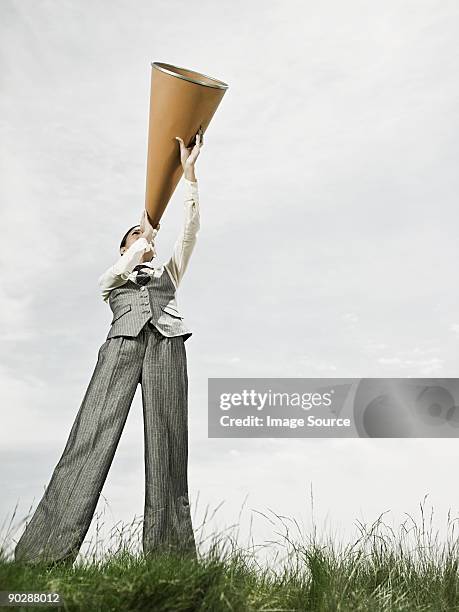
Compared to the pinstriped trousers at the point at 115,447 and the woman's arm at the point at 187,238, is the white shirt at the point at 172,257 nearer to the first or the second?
the woman's arm at the point at 187,238

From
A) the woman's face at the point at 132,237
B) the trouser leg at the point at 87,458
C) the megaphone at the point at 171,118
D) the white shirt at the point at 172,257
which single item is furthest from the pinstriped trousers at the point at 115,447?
the megaphone at the point at 171,118

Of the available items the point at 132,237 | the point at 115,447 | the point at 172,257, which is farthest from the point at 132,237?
the point at 115,447

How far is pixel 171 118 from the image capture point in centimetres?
507

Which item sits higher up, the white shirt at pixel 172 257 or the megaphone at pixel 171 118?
the megaphone at pixel 171 118

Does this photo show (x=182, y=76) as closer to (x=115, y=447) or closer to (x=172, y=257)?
(x=172, y=257)

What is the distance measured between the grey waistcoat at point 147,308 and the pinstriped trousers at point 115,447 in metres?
0.06

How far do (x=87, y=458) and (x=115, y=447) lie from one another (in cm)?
18

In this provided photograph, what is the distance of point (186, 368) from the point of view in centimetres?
509

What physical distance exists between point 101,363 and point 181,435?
0.69m

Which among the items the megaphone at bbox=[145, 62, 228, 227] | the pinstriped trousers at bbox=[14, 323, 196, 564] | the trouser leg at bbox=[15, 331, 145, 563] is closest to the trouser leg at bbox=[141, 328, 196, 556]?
the pinstriped trousers at bbox=[14, 323, 196, 564]

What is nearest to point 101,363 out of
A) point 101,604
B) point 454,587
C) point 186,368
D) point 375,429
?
point 186,368

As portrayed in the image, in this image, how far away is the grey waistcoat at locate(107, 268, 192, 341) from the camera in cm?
498

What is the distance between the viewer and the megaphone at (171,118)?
498 centimetres

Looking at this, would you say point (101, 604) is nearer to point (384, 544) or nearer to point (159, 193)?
point (384, 544)
